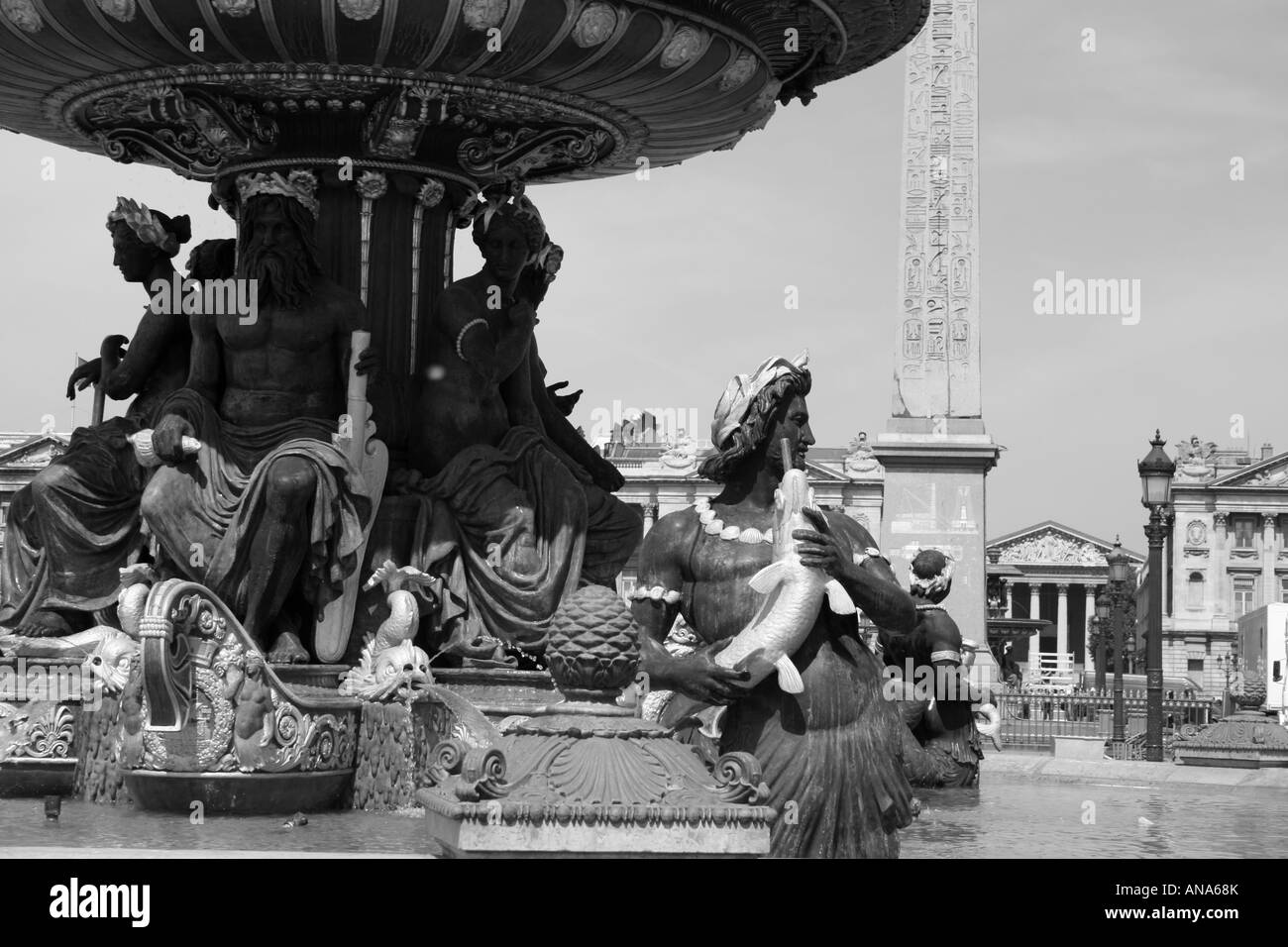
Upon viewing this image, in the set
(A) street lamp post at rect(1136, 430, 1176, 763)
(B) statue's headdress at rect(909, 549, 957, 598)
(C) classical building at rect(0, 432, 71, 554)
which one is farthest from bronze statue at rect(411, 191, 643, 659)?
(C) classical building at rect(0, 432, 71, 554)

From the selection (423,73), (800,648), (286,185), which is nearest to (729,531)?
(800,648)

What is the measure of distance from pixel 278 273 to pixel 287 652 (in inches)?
72.9

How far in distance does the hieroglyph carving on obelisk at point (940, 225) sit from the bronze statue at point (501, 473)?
80.4 feet

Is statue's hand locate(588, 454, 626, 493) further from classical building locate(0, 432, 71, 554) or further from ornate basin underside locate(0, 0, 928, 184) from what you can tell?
classical building locate(0, 432, 71, 554)

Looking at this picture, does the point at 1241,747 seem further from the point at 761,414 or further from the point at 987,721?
the point at 761,414

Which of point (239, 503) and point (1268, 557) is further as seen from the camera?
point (1268, 557)

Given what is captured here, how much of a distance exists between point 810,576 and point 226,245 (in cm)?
621

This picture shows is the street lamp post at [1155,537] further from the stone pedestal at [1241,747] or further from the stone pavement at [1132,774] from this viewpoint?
the stone pavement at [1132,774]

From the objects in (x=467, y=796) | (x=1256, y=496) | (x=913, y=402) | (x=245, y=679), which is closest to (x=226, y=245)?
(x=245, y=679)

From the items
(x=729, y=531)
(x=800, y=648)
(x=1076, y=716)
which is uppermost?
(x=729, y=531)

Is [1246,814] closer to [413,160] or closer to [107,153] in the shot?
[413,160]

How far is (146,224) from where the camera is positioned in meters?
11.1

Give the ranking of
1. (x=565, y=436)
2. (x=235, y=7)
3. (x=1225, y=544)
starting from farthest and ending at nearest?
(x=1225, y=544) < (x=565, y=436) < (x=235, y=7)

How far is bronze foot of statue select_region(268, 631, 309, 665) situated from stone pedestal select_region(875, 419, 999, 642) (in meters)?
26.5
